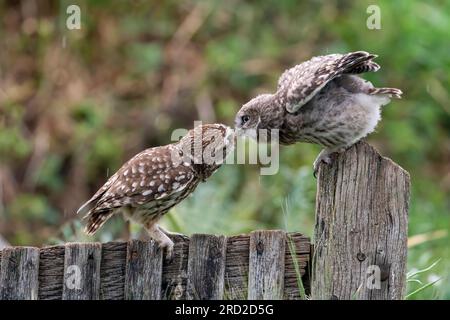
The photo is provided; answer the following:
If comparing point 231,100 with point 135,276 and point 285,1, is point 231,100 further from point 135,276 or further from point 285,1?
point 135,276

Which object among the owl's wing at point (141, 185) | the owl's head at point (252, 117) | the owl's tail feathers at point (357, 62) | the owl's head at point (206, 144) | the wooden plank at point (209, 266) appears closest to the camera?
the wooden plank at point (209, 266)

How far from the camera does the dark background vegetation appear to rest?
26.7 feet

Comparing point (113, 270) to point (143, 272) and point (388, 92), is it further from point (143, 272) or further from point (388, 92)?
point (388, 92)

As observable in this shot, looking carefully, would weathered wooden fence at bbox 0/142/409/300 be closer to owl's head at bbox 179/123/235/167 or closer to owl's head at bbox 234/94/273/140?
owl's head at bbox 179/123/235/167

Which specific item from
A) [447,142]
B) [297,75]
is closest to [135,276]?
[297,75]

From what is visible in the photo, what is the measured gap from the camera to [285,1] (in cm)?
892

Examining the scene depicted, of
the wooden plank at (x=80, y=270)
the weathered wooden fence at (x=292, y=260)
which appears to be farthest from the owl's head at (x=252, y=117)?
the wooden plank at (x=80, y=270)

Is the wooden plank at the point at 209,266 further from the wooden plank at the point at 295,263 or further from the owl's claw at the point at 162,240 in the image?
the wooden plank at the point at 295,263

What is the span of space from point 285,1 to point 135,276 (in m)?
5.58

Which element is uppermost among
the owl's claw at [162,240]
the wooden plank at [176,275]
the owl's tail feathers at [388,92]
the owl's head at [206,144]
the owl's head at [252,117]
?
the owl's tail feathers at [388,92]

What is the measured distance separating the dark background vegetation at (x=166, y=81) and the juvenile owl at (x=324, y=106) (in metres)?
2.68

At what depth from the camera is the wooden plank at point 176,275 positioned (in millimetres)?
3850

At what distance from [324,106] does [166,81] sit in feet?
13.4

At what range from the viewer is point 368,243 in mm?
3859
